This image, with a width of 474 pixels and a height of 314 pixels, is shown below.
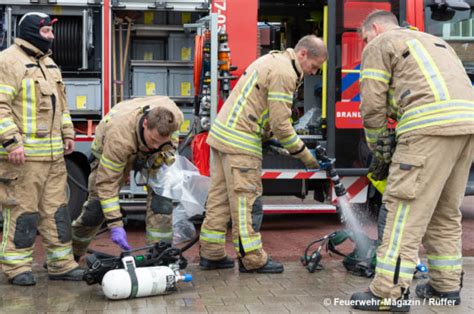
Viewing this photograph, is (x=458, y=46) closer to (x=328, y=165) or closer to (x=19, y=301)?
(x=328, y=165)

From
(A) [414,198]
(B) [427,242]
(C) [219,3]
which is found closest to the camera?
(A) [414,198]

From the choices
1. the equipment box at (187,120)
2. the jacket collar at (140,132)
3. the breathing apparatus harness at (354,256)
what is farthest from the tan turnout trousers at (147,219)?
the equipment box at (187,120)

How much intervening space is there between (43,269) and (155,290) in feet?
4.94

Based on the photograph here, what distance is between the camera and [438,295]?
4.84 m

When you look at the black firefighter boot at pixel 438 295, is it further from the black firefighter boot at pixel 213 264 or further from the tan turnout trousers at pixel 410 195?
the black firefighter boot at pixel 213 264

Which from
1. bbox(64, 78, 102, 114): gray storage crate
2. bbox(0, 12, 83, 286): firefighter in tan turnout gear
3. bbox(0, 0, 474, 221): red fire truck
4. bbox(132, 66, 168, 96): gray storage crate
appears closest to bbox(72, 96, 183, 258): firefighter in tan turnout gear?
bbox(0, 12, 83, 286): firefighter in tan turnout gear

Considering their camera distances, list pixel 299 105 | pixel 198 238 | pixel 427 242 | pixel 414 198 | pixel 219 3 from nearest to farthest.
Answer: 1. pixel 414 198
2. pixel 427 242
3. pixel 198 238
4. pixel 219 3
5. pixel 299 105

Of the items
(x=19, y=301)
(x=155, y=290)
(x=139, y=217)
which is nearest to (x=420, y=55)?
(x=155, y=290)

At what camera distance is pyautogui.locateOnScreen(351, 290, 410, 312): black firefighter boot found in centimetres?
453

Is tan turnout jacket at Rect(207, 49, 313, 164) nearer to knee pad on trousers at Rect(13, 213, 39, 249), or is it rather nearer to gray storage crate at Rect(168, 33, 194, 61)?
knee pad on trousers at Rect(13, 213, 39, 249)

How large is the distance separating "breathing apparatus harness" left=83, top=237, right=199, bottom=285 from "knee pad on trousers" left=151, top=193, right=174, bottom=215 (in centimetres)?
45

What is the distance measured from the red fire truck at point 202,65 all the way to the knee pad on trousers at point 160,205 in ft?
6.55

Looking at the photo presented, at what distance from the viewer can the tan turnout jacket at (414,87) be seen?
4.48 metres

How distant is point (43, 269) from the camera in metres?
6.06
